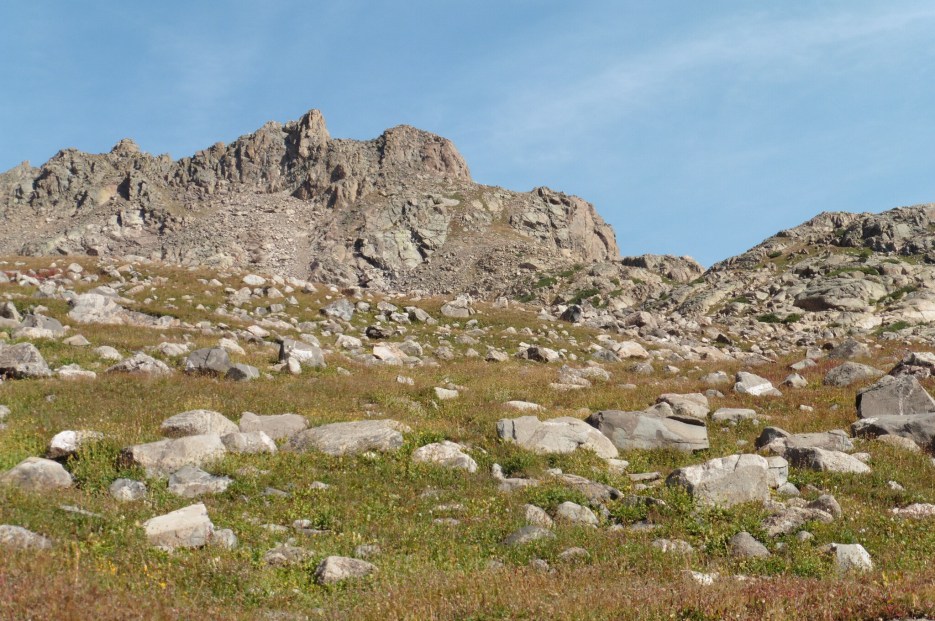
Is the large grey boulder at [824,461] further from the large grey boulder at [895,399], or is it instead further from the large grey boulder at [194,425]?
the large grey boulder at [194,425]

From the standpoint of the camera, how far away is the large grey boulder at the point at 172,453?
39.0ft

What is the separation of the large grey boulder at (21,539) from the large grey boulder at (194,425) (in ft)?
17.8

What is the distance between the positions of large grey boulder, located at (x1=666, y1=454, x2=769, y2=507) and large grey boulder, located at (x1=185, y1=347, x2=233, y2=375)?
14679 millimetres

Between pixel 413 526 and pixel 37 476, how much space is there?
20.9ft

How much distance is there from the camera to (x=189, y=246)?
138 meters

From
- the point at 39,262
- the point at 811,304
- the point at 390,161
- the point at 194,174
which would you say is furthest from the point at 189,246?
the point at 811,304

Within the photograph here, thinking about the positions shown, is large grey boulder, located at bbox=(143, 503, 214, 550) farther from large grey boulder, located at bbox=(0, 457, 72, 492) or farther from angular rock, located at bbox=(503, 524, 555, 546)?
angular rock, located at bbox=(503, 524, 555, 546)

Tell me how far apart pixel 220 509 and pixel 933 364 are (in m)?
25.6

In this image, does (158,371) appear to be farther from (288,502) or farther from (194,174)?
(194,174)

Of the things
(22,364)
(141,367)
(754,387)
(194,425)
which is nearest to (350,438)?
(194,425)

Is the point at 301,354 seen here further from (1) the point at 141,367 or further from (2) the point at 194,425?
(2) the point at 194,425

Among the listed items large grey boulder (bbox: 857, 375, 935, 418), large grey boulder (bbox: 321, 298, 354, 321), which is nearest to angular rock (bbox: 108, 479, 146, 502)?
large grey boulder (bbox: 857, 375, 935, 418)

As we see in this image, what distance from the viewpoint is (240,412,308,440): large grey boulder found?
A: 14.9 meters

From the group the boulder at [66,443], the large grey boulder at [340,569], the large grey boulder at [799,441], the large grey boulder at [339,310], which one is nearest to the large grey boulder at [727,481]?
the large grey boulder at [799,441]
